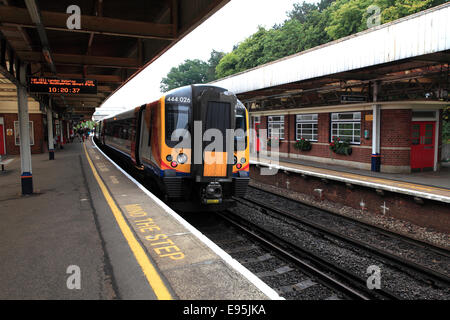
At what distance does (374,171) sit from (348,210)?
3472mm

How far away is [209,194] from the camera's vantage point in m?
7.49

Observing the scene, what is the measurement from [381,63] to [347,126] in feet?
20.2

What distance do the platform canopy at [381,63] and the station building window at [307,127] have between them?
942mm

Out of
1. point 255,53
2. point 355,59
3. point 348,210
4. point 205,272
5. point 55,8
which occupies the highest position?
point 255,53

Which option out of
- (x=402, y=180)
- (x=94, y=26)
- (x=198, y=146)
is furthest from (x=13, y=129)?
A: (x=402, y=180)

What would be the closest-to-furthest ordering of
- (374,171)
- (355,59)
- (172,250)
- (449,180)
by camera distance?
(172,250)
(355,59)
(449,180)
(374,171)

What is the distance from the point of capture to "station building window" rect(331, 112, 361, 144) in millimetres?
14984

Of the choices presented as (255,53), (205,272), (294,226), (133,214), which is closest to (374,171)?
(294,226)

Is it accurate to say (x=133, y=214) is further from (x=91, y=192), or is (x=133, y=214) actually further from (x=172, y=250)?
(x=91, y=192)

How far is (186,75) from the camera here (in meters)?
75.9

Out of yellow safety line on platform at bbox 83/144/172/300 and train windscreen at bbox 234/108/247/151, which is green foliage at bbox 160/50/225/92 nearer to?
train windscreen at bbox 234/108/247/151

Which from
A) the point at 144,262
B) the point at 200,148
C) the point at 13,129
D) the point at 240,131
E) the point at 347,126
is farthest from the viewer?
the point at 13,129

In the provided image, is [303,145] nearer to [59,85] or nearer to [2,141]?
[59,85]
